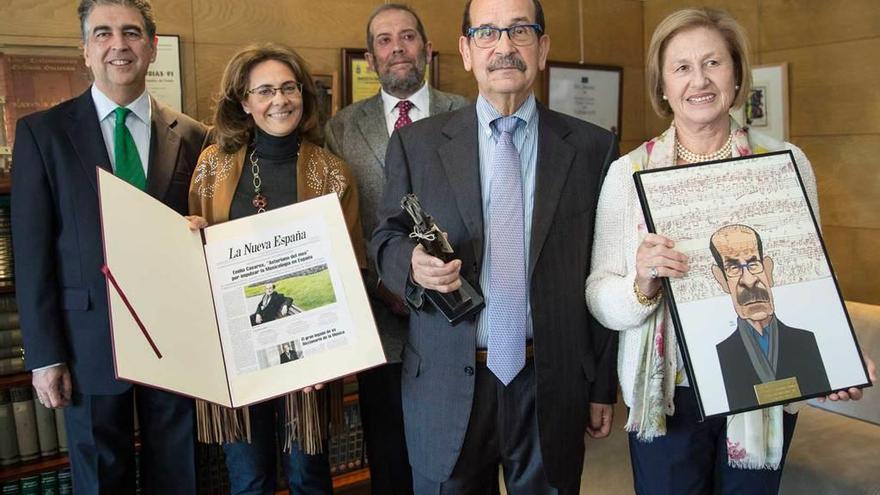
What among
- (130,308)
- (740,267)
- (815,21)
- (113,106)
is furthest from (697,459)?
(815,21)

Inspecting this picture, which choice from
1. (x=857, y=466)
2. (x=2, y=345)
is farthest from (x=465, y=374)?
(x=2, y=345)

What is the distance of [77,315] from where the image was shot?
6.42 feet

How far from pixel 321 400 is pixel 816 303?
4.51 ft

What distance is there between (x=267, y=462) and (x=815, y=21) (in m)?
3.29

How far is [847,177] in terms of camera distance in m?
3.43

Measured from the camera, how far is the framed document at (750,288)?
4.52 feet

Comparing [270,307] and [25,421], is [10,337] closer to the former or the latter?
[25,421]

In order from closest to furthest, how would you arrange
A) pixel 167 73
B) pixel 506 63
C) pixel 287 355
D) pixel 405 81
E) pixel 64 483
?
pixel 506 63
pixel 287 355
pixel 405 81
pixel 64 483
pixel 167 73

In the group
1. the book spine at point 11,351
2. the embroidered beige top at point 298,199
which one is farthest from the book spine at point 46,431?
the embroidered beige top at point 298,199

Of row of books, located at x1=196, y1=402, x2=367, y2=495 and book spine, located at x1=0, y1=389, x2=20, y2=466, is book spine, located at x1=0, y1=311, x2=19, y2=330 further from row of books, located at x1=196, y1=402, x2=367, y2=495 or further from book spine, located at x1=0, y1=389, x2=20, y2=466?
row of books, located at x1=196, y1=402, x2=367, y2=495

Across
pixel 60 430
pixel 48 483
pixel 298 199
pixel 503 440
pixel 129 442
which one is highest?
pixel 298 199

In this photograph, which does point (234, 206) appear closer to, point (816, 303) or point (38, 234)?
point (38, 234)

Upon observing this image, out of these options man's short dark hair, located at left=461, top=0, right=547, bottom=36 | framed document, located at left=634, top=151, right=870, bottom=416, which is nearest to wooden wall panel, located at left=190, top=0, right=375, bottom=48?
man's short dark hair, located at left=461, top=0, right=547, bottom=36

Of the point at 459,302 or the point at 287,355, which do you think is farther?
the point at 287,355
